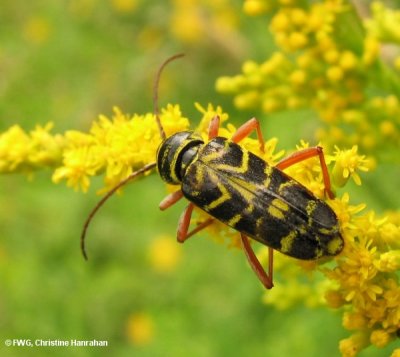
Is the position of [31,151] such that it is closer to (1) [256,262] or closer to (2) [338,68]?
(1) [256,262]

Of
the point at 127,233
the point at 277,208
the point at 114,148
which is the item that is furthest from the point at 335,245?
the point at 127,233

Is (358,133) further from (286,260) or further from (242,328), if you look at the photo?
(242,328)

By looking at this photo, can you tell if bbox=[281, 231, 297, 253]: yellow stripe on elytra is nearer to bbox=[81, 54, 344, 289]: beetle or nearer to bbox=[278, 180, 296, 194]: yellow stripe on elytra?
bbox=[81, 54, 344, 289]: beetle

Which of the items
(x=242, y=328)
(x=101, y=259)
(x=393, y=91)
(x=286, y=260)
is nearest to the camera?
(x=286, y=260)

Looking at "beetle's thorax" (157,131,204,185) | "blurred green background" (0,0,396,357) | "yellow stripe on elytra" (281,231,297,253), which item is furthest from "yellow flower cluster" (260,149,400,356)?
"blurred green background" (0,0,396,357)

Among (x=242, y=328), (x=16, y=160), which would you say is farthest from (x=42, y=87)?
(x=16, y=160)

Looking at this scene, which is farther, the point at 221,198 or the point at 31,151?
the point at 31,151
